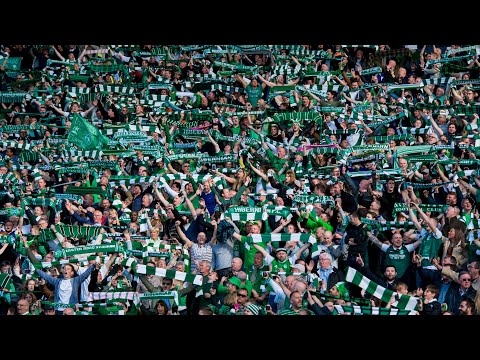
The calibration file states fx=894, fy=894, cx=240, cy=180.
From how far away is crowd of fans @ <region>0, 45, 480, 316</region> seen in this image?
27.6 feet

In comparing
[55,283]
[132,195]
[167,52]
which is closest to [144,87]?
[167,52]

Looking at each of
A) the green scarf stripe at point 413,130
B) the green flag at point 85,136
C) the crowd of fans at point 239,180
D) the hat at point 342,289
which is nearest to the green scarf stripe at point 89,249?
the crowd of fans at point 239,180

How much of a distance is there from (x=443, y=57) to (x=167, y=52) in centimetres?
281

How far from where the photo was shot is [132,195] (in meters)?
8.84

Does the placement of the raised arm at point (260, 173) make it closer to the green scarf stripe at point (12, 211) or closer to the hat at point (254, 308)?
the hat at point (254, 308)

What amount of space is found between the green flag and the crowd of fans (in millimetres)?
14

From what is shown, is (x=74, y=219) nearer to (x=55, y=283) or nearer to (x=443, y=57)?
(x=55, y=283)

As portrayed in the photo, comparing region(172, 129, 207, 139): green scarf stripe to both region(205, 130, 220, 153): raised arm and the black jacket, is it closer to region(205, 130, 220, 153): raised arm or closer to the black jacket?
region(205, 130, 220, 153): raised arm

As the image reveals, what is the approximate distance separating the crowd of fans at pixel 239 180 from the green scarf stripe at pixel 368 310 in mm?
19

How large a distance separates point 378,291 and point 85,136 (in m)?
3.31

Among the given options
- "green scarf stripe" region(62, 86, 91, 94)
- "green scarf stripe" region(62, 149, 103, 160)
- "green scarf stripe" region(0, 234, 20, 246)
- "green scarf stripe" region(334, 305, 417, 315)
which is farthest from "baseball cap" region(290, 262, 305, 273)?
"green scarf stripe" region(62, 86, 91, 94)

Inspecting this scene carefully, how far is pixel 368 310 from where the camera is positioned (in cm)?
828

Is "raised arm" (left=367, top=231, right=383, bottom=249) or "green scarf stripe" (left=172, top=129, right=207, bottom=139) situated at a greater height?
"green scarf stripe" (left=172, top=129, right=207, bottom=139)

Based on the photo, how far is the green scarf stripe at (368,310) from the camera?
8266 mm
